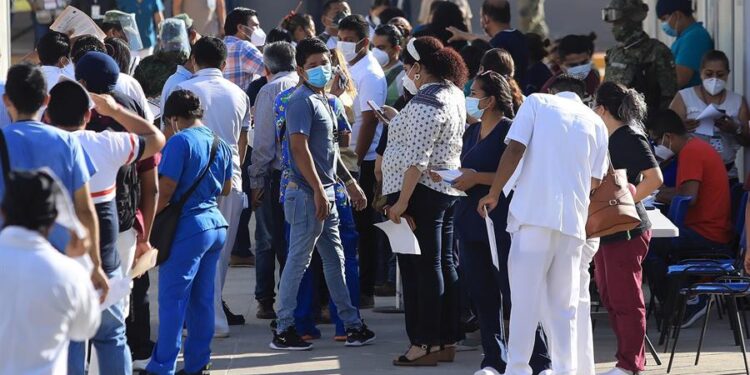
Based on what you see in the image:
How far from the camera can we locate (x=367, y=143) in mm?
9805

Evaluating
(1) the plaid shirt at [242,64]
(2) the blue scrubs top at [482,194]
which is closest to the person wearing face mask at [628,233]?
(2) the blue scrubs top at [482,194]

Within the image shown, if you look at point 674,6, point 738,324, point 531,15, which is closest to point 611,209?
point 738,324

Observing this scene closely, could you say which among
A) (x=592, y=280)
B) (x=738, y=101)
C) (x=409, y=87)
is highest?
(x=409, y=87)

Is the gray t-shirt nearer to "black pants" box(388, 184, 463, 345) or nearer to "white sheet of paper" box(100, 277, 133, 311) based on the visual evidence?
"black pants" box(388, 184, 463, 345)

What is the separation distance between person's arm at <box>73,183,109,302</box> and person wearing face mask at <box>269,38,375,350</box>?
2.51m

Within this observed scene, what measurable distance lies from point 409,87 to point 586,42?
2.92 metres

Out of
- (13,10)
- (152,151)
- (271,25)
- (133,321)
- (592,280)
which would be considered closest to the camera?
(152,151)

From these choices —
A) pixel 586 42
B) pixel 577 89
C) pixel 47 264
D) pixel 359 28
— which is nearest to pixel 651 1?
pixel 586 42

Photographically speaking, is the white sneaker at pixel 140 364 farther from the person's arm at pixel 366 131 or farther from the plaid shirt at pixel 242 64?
the plaid shirt at pixel 242 64

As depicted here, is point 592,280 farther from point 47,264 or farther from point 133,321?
point 47,264

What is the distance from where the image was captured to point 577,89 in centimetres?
736

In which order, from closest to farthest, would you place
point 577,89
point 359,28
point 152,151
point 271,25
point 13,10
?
1. point 152,151
2. point 577,89
3. point 359,28
4. point 271,25
5. point 13,10

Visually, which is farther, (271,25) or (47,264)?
(271,25)

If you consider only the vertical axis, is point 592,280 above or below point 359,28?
below
